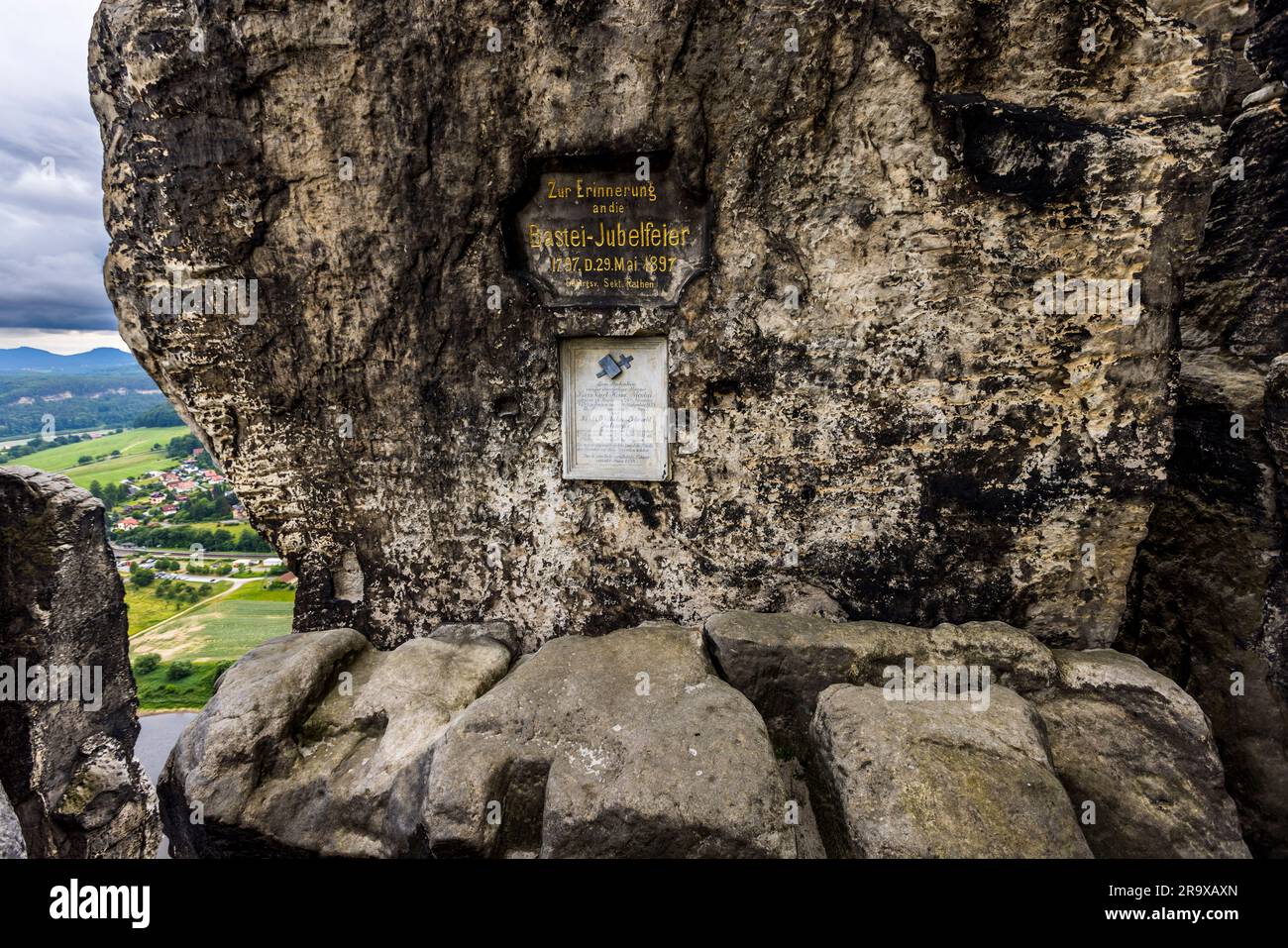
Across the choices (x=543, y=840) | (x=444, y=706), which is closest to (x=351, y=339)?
(x=444, y=706)

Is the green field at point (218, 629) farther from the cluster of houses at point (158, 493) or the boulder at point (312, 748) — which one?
the boulder at point (312, 748)

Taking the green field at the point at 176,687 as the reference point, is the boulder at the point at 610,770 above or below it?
above

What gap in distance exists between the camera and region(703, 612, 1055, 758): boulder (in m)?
3.67

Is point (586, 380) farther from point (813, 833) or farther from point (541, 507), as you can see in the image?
point (813, 833)

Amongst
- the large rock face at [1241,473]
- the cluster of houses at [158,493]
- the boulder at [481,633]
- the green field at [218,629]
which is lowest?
the green field at [218,629]

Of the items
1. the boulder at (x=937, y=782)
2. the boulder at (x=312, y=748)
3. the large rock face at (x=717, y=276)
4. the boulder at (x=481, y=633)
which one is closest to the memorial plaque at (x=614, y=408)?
the large rock face at (x=717, y=276)

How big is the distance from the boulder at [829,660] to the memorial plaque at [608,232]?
8.23 ft

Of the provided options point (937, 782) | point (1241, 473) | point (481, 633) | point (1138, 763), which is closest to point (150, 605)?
point (481, 633)

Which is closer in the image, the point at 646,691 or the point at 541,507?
the point at 646,691

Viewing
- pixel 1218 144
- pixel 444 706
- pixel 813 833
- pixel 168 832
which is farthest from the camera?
pixel 168 832

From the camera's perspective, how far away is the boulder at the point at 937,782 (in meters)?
2.73

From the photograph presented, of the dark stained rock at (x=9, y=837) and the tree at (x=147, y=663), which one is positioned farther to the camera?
the tree at (x=147, y=663)

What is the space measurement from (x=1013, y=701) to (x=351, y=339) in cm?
516

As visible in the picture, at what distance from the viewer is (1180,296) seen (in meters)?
3.71
